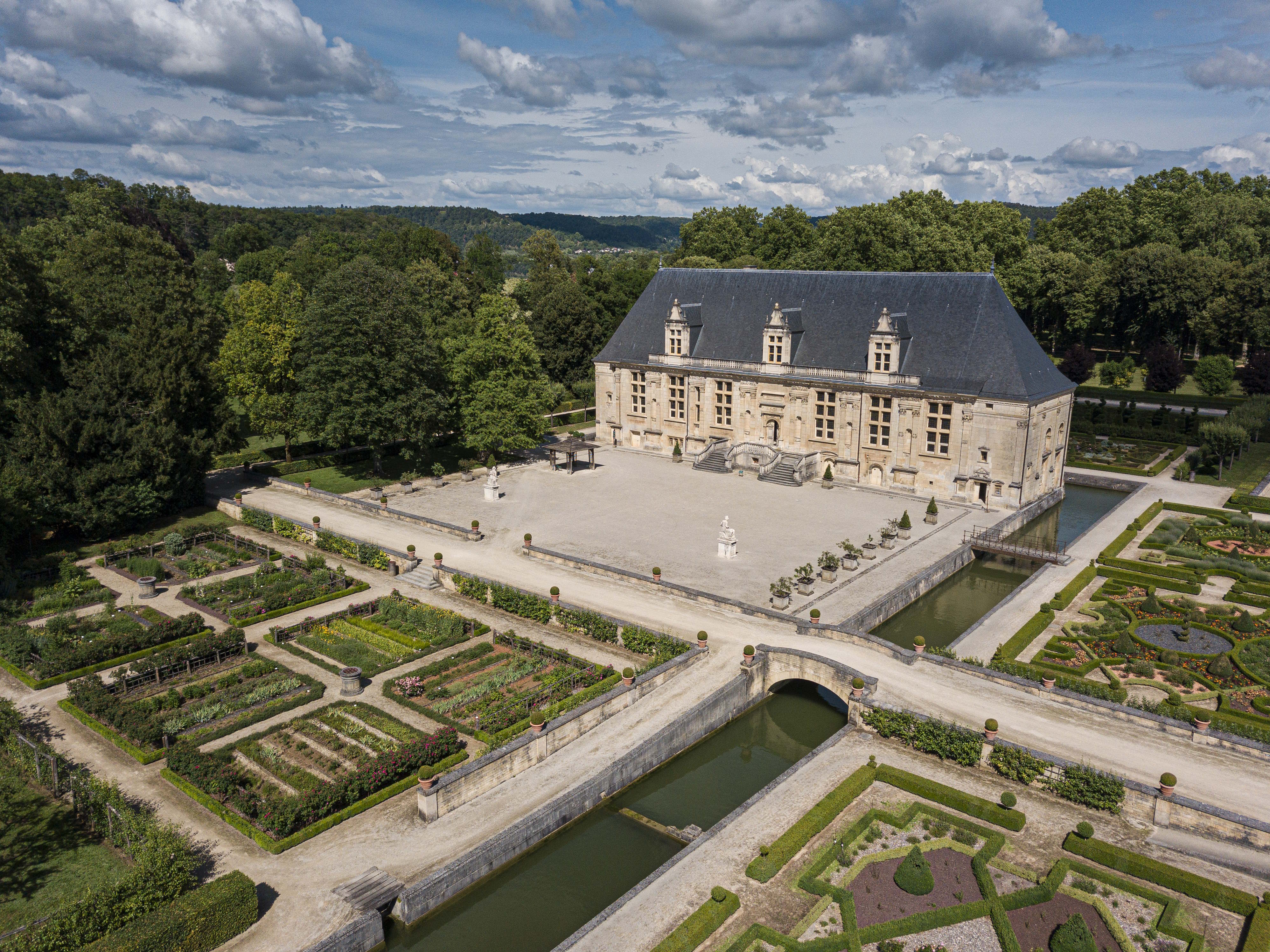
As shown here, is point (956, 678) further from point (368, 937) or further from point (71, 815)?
point (71, 815)

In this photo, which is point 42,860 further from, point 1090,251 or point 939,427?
point 1090,251

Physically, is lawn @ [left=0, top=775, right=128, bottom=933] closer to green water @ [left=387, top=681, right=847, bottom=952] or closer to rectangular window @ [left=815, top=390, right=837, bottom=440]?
green water @ [left=387, top=681, right=847, bottom=952]

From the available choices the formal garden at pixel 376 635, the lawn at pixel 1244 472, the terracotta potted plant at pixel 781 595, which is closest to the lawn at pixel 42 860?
the formal garden at pixel 376 635

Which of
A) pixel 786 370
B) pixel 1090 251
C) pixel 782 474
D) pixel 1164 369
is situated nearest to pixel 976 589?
pixel 782 474

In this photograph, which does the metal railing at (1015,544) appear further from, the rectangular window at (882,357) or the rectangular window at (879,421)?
the rectangular window at (882,357)

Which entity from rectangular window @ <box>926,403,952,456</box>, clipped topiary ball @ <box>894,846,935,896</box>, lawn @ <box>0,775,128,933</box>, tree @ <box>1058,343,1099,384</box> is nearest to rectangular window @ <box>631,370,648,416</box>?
rectangular window @ <box>926,403,952,456</box>
